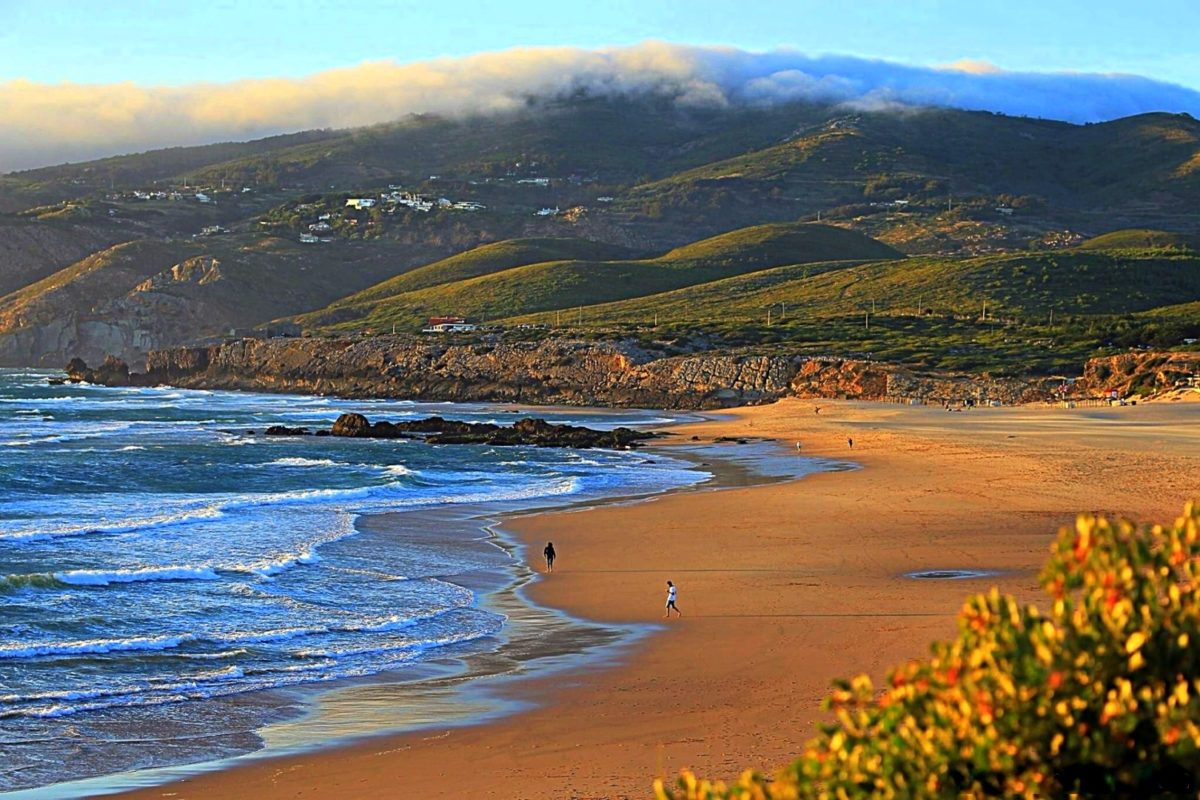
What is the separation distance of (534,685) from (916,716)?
13.8m

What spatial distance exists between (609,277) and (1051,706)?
161 m

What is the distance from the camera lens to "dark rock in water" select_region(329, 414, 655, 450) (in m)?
62.6

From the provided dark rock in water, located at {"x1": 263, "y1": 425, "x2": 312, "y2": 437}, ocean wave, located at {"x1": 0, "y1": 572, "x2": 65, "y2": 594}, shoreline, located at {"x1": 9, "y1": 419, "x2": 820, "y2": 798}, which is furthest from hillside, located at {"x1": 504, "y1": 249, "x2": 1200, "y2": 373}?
ocean wave, located at {"x1": 0, "y1": 572, "x2": 65, "y2": 594}

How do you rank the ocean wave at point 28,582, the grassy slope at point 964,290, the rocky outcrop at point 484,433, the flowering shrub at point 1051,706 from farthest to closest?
the grassy slope at point 964,290 → the rocky outcrop at point 484,433 → the ocean wave at point 28,582 → the flowering shrub at point 1051,706

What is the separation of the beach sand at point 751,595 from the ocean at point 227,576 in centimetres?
198

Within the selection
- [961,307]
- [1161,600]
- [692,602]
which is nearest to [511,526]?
[692,602]

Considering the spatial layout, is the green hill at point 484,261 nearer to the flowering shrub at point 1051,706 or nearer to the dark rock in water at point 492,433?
the dark rock in water at point 492,433

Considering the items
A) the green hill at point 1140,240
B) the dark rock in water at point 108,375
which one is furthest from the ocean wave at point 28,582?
the green hill at point 1140,240

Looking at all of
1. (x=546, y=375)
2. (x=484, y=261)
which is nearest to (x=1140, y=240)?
(x=484, y=261)

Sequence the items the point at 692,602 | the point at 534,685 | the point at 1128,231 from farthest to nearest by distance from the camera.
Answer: the point at 1128,231
the point at 692,602
the point at 534,685

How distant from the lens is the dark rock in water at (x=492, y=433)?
6262 cm

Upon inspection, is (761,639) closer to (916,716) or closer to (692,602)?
(692,602)

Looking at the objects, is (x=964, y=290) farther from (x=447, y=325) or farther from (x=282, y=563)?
(x=282, y=563)

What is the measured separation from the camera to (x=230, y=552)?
29.3 meters
